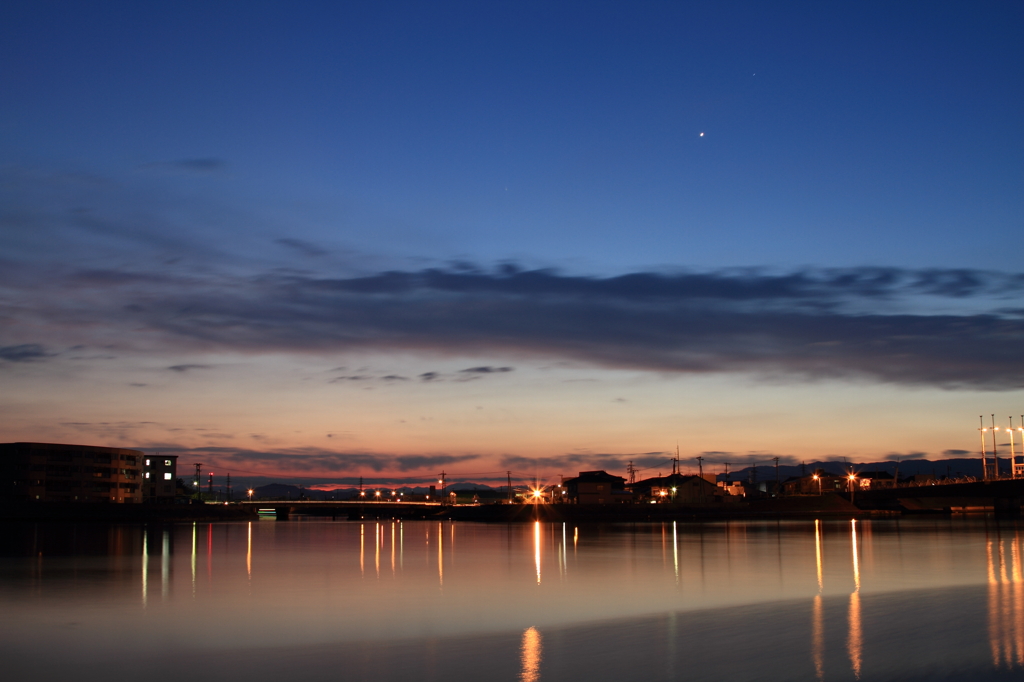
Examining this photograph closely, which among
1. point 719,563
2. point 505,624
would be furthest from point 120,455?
point 505,624

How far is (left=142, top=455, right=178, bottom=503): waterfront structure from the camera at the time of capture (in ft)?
563

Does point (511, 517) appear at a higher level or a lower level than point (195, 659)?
lower

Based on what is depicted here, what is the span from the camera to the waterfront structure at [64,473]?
13338 centimetres

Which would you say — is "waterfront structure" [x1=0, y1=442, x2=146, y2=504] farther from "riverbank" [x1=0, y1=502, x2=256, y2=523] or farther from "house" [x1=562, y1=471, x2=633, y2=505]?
"house" [x1=562, y1=471, x2=633, y2=505]

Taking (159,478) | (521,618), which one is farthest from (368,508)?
(521,618)

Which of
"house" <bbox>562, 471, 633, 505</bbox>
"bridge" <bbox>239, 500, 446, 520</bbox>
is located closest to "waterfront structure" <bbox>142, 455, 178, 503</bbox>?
"bridge" <bbox>239, 500, 446, 520</bbox>

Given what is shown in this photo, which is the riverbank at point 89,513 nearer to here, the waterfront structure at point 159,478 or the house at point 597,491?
the waterfront structure at point 159,478

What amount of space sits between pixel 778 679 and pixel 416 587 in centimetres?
1981

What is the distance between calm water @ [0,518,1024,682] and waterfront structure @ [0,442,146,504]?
3970 inches

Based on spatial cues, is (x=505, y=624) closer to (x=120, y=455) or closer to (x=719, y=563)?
(x=719, y=563)

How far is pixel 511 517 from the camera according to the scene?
5349 inches

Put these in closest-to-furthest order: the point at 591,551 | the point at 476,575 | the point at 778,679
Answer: the point at 778,679
the point at 476,575
the point at 591,551

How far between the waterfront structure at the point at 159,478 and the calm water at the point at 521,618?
13469cm

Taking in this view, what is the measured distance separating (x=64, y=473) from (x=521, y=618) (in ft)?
447
